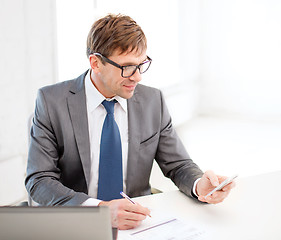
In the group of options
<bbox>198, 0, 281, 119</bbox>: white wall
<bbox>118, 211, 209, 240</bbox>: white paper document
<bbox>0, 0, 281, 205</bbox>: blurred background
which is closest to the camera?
<bbox>118, 211, 209, 240</bbox>: white paper document

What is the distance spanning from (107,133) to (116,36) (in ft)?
1.39

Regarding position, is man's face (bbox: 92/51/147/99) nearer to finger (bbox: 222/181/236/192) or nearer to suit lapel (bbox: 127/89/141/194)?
suit lapel (bbox: 127/89/141/194)

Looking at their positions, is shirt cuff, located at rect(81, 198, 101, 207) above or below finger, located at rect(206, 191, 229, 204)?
below

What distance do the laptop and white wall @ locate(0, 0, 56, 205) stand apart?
242 centimetres

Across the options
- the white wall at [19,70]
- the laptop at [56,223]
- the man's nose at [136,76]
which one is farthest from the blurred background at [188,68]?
the laptop at [56,223]

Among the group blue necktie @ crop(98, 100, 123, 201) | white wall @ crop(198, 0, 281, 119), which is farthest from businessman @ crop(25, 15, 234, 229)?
white wall @ crop(198, 0, 281, 119)

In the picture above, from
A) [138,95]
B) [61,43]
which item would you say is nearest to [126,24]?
[138,95]

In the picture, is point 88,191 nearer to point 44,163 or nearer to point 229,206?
Result: point 44,163

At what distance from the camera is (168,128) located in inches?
84.6

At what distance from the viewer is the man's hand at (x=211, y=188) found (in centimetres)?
166

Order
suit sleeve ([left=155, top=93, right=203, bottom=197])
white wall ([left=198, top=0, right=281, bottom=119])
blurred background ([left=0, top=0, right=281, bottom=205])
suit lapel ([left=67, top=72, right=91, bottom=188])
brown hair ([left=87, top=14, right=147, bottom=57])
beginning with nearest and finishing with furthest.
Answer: brown hair ([left=87, top=14, right=147, bottom=57]), suit lapel ([left=67, top=72, right=91, bottom=188]), suit sleeve ([left=155, top=93, right=203, bottom=197]), blurred background ([left=0, top=0, right=281, bottom=205]), white wall ([left=198, top=0, right=281, bottom=119])

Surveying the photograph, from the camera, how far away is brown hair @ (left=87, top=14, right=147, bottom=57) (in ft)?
6.01

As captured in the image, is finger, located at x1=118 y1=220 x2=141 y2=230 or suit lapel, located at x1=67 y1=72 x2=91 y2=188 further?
suit lapel, located at x1=67 y1=72 x2=91 y2=188

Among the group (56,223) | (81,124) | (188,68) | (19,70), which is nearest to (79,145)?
(81,124)
